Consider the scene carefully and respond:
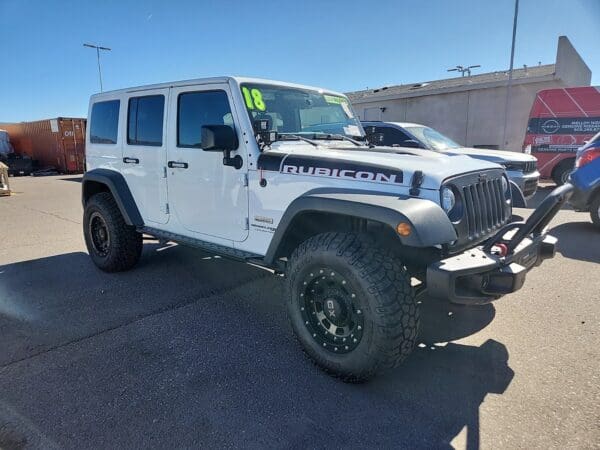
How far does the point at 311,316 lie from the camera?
2.87 metres

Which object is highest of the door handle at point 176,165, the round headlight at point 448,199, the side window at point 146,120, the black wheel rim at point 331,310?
the side window at point 146,120

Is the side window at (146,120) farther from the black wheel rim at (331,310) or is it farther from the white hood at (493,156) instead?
the white hood at (493,156)

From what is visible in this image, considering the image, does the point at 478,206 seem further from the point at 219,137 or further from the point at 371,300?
the point at 219,137

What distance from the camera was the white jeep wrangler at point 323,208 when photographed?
2443mm

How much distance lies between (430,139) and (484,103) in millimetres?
9292

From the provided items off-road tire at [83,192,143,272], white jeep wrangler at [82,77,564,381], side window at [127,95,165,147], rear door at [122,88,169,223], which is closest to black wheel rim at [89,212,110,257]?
off-road tire at [83,192,143,272]

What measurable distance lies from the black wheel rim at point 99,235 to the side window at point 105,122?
93 centimetres

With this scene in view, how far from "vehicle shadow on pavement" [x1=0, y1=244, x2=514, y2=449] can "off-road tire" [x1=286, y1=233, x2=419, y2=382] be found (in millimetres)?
213

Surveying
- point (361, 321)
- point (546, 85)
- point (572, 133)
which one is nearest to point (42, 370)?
point (361, 321)

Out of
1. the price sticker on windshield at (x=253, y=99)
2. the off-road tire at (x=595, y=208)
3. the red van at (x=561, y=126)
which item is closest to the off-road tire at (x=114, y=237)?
the price sticker on windshield at (x=253, y=99)

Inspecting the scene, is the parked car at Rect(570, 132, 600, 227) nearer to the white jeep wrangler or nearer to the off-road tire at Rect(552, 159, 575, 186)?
the white jeep wrangler

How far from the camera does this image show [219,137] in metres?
3.10

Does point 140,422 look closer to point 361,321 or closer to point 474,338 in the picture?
point 361,321

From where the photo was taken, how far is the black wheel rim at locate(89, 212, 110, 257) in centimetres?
497
